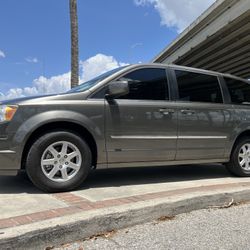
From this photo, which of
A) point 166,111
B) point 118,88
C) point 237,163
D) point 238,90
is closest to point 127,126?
point 118,88

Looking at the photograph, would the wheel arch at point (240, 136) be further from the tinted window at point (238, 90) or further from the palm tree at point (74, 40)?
the palm tree at point (74, 40)

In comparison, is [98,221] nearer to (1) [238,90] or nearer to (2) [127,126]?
(2) [127,126]

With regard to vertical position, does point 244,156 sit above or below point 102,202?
above

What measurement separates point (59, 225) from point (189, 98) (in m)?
3.19

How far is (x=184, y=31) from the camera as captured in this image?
1653 cm

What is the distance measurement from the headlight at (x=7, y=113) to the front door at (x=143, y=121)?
1.15 m

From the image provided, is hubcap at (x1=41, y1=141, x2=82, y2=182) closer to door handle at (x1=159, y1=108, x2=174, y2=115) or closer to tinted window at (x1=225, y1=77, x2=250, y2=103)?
door handle at (x1=159, y1=108, x2=174, y2=115)

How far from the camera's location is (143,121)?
17.9 ft

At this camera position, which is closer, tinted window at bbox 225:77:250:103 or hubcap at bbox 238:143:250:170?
hubcap at bbox 238:143:250:170

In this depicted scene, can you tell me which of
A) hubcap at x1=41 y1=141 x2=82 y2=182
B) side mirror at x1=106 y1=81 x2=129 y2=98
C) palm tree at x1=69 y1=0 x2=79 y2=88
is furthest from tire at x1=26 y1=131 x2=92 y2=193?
palm tree at x1=69 y1=0 x2=79 y2=88

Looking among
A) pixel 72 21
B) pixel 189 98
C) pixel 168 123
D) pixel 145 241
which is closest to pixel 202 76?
pixel 189 98

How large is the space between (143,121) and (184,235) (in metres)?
1.89

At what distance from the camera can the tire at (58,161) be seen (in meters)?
4.77

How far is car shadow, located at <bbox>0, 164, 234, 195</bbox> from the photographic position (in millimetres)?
5297
